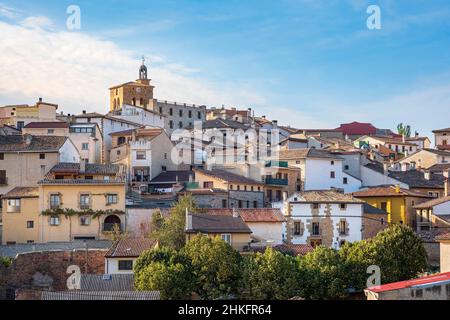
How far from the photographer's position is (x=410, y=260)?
54.9 m

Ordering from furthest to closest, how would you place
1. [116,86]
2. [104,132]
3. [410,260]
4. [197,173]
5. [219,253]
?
[116,86], [104,132], [197,173], [410,260], [219,253]

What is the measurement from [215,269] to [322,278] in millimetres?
5789

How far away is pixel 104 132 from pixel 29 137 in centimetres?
1934

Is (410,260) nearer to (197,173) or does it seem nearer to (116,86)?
(197,173)

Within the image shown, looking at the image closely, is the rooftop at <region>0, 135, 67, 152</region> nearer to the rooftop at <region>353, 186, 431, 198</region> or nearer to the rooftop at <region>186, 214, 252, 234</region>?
the rooftop at <region>186, 214, 252, 234</region>

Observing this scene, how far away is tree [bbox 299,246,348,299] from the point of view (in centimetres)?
5091

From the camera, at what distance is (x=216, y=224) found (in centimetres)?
5881

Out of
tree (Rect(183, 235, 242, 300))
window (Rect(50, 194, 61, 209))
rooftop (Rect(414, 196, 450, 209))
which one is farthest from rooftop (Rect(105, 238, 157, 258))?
rooftop (Rect(414, 196, 450, 209))

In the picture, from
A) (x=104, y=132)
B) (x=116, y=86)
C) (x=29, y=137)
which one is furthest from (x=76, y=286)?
(x=116, y=86)

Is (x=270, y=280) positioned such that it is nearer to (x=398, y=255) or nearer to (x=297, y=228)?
(x=398, y=255)

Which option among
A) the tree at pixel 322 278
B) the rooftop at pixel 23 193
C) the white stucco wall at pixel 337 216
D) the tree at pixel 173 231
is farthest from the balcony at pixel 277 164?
the tree at pixel 322 278

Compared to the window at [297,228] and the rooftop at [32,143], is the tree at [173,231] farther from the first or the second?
the rooftop at [32,143]

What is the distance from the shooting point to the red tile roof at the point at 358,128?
467 feet

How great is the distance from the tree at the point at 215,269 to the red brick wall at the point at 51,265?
7583 millimetres
